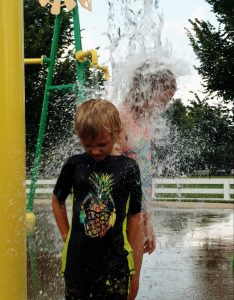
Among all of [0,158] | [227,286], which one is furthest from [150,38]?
[0,158]

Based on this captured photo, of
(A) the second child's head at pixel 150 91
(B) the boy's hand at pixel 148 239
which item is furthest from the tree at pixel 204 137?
(B) the boy's hand at pixel 148 239

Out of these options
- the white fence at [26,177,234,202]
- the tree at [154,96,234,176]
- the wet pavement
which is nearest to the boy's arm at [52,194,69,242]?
the wet pavement

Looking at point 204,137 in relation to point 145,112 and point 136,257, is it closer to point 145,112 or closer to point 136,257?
point 145,112

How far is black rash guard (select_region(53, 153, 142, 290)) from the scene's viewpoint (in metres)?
1.95

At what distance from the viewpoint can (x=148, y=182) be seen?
2.76 metres

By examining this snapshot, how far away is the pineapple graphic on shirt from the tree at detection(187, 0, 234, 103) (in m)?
19.0

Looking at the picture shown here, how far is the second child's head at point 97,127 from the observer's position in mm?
1950

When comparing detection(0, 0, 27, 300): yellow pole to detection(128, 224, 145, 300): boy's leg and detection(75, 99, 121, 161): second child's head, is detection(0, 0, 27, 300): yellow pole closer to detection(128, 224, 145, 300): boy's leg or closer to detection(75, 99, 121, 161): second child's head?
detection(75, 99, 121, 161): second child's head

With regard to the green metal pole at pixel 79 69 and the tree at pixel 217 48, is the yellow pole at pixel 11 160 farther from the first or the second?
the tree at pixel 217 48

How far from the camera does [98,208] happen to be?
1983mm

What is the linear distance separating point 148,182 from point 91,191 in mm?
787

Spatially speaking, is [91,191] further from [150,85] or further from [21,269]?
[150,85]

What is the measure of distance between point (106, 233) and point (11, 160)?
45 centimetres

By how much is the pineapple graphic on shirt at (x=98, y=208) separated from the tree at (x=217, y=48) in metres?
19.0
